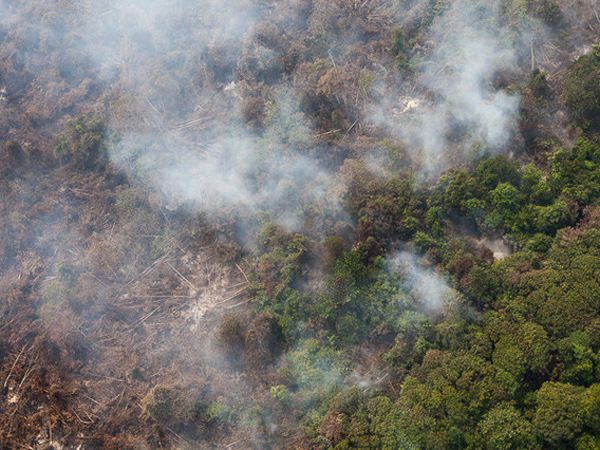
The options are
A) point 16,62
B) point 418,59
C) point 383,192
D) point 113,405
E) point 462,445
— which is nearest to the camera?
point 462,445

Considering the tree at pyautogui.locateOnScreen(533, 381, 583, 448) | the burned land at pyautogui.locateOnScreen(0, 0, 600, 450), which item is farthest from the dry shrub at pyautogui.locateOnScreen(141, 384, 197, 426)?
the tree at pyautogui.locateOnScreen(533, 381, 583, 448)

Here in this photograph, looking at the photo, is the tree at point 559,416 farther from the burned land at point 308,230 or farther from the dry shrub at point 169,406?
the dry shrub at point 169,406

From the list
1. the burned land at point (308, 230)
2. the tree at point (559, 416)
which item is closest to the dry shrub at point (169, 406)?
the burned land at point (308, 230)

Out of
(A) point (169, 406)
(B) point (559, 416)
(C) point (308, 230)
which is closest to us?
(B) point (559, 416)

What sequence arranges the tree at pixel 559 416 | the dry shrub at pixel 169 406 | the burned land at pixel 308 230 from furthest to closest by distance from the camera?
1. the dry shrub at pixel 169 406
2. the burned land at pixel 308 230
3. the tree at pixel 559 416

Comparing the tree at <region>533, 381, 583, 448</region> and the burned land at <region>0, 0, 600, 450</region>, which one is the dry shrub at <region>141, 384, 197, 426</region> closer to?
the burned land at <region>0, 0, 600, 450</region>

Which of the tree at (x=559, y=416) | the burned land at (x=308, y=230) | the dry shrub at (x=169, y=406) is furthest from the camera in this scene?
the dry shrub at (x=169, y=406)

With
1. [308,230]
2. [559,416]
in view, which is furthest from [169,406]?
[559,416]

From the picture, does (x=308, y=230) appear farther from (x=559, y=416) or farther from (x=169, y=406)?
(x=559, y=416)

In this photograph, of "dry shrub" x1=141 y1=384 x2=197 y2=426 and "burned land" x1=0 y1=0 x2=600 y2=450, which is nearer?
"burned land" x1=0 y1=0 x2=600 y2=450

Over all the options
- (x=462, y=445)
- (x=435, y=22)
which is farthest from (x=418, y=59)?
(x=462, y=445)

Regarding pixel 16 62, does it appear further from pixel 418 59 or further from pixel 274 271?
pixel 418 59
